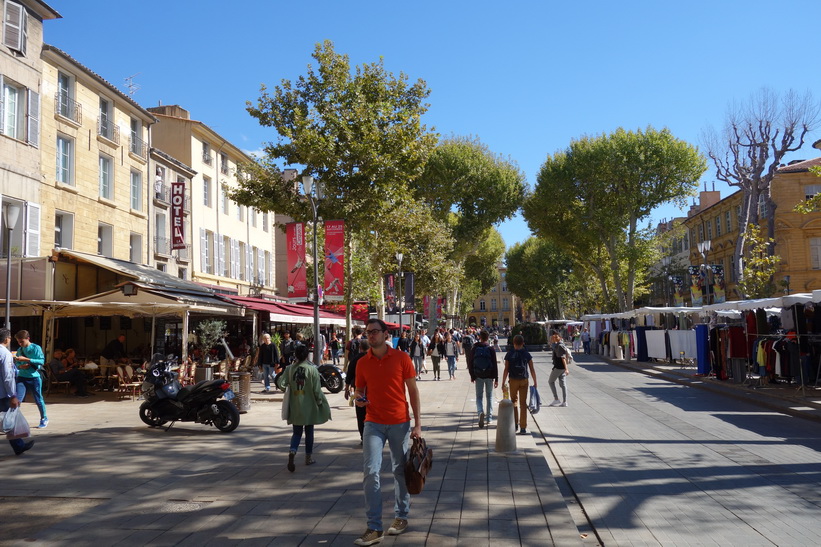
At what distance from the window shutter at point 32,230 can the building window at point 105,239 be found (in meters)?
4.02

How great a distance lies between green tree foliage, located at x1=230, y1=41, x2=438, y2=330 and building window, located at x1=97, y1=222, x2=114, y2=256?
4801mm

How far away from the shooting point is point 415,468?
5.06 meters

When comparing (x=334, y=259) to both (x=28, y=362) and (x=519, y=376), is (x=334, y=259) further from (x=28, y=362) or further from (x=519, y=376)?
(x=28, y=362)

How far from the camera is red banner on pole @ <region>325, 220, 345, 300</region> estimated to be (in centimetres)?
1848

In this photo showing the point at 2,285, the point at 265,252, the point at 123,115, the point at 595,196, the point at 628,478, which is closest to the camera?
the point at 628,478

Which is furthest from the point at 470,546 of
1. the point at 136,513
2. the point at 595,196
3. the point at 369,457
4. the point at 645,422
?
the point at 595,196

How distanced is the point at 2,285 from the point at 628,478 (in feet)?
53.0

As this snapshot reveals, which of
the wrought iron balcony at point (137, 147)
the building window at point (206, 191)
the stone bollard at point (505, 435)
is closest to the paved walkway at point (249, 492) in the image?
the stone bollard at point (505, 435)

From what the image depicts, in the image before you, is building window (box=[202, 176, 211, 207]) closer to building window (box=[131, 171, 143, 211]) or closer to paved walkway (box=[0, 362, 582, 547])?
building window (box=[131, 171, 143, 211])

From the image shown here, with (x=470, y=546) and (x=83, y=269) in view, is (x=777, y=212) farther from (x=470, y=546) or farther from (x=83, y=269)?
(x=470, y=546)

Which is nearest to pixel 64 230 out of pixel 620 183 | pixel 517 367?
pixel 517 367

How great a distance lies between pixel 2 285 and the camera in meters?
17.1

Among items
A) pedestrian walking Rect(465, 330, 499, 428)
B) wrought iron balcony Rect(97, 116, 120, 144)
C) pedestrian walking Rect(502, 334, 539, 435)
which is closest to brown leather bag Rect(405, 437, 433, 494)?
pedestrian walking Rect(502, 334, 539, 435)

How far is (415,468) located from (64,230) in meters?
19.5
